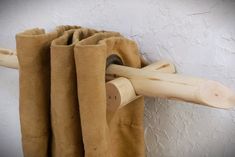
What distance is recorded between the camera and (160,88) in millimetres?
309

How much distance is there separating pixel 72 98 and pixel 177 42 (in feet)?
0.46

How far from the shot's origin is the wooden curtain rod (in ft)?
0.93

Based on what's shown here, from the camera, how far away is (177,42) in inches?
15.2

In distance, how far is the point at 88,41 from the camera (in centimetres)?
32

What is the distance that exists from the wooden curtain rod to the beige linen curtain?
0.01m

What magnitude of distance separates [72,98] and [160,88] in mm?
89

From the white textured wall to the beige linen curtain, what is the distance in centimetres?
4

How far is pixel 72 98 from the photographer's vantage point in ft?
1.09

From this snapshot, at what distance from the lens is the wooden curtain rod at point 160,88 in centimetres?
28

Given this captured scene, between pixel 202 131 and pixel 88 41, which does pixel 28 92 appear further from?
pixel 202 131

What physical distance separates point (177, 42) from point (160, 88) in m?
0.10

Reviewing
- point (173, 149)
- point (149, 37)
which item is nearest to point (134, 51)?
point (149, 37)

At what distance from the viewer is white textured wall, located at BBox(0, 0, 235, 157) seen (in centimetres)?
36

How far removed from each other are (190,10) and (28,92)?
7.8 inches
